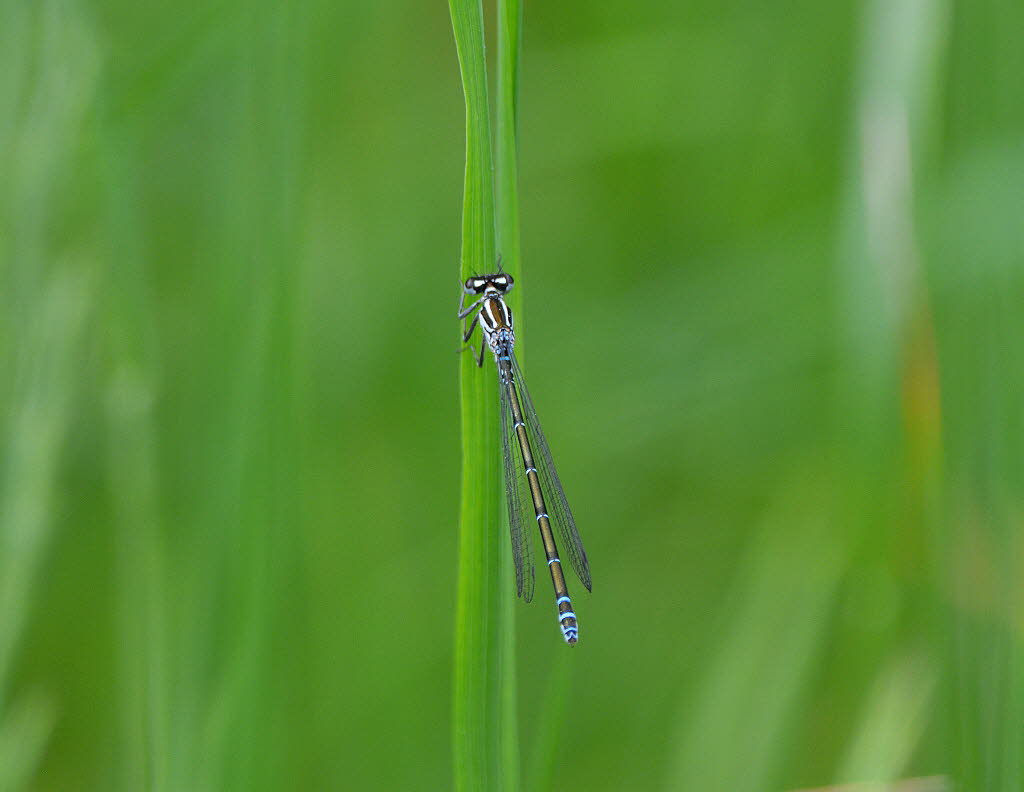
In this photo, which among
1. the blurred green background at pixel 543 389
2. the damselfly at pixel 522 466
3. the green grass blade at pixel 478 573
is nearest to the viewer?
the green grass blade at pixel 478 573

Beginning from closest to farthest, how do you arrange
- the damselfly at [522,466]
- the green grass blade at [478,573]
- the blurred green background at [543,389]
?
the green grass blade at [478,573], the blurred green background at [543,389], the damselfly at [522,466]

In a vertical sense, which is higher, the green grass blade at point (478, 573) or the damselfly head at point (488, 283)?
the damselfly head at point (488, 283)

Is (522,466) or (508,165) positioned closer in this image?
(508,165)

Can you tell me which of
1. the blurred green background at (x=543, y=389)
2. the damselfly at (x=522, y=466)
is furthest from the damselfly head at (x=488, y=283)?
the blurred green background at (x=543, y=389)

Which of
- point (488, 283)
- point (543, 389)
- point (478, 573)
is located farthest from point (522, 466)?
point (543, 389)

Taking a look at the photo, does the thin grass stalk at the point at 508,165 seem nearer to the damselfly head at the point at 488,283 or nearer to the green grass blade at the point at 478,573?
the green grass blade at the point at 478,573

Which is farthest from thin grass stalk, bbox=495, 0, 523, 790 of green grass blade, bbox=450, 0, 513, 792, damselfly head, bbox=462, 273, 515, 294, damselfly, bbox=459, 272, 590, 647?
damselfly head, bbox=462, 273, 515, 294

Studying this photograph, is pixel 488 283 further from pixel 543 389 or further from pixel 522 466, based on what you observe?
pixel 543 389
